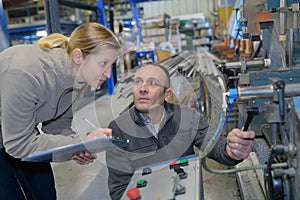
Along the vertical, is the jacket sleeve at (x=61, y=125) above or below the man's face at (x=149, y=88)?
below

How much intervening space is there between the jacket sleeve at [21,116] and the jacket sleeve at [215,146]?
50cm

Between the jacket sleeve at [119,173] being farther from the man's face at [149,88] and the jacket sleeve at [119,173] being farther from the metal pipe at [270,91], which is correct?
the metal pipe at [270,91]

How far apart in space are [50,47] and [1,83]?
244mm

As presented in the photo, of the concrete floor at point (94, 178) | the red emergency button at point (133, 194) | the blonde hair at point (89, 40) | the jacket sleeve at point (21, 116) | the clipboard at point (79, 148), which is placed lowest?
the concrete floor at point (94, 178)

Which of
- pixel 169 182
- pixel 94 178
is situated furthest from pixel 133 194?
pixel 94 178

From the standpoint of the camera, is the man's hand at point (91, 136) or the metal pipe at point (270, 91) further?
the man's hand at point (91, 136)

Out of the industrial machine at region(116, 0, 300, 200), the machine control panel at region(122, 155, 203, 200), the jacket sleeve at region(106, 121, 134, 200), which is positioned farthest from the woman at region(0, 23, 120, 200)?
the industrial machine at region(116, 0, 300, 200)

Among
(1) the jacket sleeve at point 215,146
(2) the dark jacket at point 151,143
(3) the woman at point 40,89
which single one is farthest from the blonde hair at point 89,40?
(1) the jacket sleeve at point 215,146

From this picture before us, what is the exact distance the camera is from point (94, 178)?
207 cm

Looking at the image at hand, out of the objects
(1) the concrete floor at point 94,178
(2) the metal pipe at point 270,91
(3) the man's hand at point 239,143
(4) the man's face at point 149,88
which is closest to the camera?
(2) the metal pipe at point 270,91

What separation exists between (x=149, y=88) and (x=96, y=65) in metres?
0.25

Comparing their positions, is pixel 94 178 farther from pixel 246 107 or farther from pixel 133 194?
pixel 133 194

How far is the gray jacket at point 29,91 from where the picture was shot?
96cm

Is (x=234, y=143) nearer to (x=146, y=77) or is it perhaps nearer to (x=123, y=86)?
(x=146, y=77)
